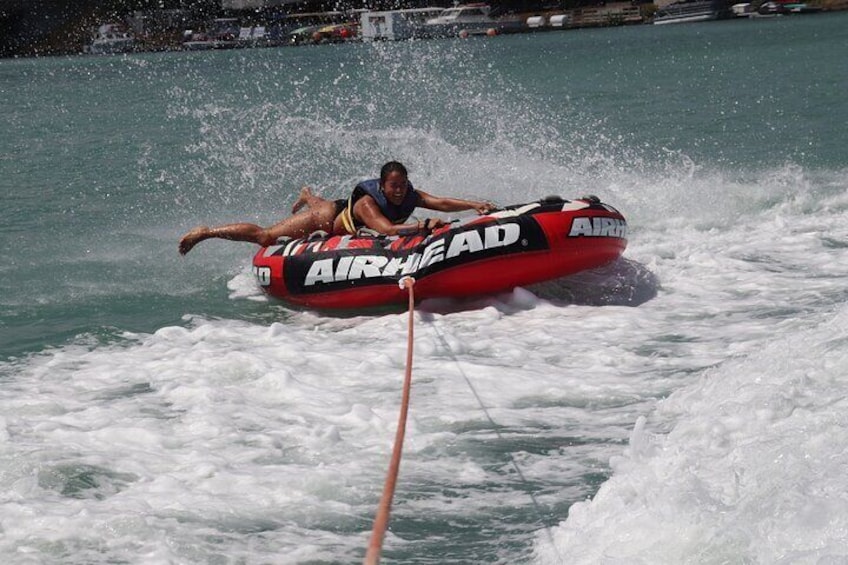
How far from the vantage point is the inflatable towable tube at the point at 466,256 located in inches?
330

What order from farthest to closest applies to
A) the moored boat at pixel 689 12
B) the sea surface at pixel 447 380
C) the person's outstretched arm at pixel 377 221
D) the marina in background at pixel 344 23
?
the moored boat at pixel 689 12, the marina in background at pixel 344 23, the person's outstretched arm at pixel 377 221, the sea surface at pixel 447 380

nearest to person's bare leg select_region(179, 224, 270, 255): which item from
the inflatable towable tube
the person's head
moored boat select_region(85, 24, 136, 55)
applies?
the inflatable towable tube

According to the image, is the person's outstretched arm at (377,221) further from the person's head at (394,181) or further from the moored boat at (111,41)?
the moored boat at (111,41)

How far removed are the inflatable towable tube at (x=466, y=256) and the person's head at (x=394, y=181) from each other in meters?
0.37

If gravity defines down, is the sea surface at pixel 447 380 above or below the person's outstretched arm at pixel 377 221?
below

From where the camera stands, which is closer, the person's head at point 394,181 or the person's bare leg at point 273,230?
the person's head at point 394,181

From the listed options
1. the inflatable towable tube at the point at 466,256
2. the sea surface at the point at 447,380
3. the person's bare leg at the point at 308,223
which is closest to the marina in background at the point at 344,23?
the sea surface at the point at 447,380

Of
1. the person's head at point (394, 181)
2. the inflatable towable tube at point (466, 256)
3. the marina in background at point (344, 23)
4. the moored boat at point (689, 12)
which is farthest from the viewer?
the moored boat at point (689, 12)

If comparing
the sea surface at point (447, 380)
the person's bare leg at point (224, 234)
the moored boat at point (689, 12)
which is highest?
the person's bare leg at point (224, 234)

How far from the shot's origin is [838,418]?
4887mm

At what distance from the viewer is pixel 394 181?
8.95 meters

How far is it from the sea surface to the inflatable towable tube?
0.21 metres

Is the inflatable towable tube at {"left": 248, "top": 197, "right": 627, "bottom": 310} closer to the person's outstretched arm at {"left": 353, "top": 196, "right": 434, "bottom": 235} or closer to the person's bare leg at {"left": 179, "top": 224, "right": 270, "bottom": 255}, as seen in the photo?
the person's outstretched arm at {"left": 353, "top": 196, "right": 434, "bottom": 235}

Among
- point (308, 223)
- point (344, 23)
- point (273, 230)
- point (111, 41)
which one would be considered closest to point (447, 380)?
point (308, 223)
